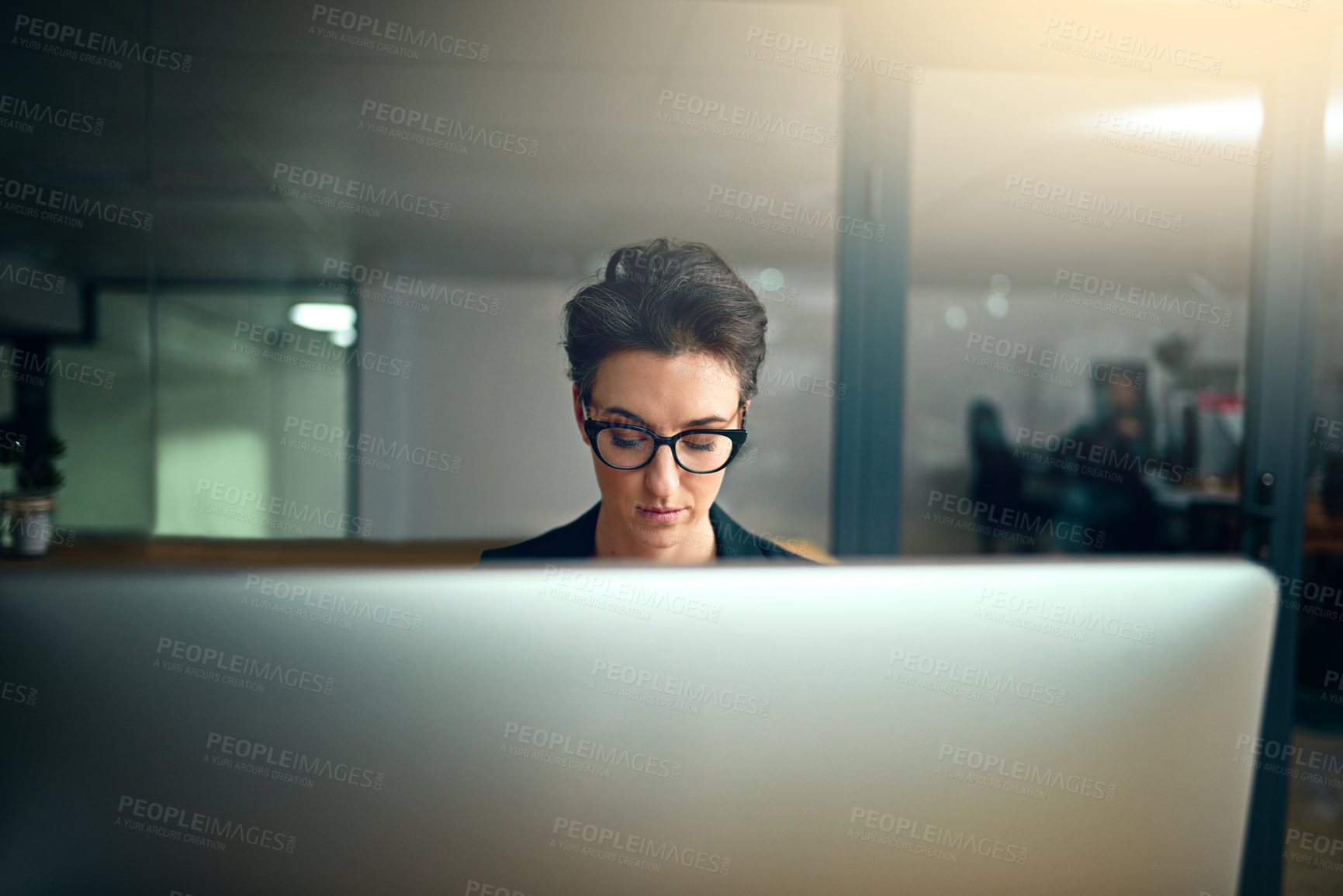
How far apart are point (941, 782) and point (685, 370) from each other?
0.53 metres

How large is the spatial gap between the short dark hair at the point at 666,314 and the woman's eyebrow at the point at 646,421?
0.21 feet

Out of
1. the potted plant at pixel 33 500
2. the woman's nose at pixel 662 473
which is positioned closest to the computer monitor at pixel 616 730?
the woman's nose at pixel 662 473

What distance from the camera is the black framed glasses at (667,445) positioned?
838 millimetres

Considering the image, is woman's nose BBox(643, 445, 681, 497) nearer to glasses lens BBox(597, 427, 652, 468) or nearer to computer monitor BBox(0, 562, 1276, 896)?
glasses lens BBox(597, 427, 652, 468)

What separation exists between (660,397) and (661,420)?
0.12 feet

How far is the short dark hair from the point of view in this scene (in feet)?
3.06

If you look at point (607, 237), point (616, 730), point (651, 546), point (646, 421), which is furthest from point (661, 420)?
point (607, 237)

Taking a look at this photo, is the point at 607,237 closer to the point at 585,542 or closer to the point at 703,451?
the point at 585,542

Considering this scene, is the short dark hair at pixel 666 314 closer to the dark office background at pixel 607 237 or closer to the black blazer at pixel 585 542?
the dark office background at pixel 607 237

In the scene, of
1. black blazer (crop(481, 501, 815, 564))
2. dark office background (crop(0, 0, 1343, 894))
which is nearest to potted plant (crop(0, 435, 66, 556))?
dark office background (crop(0, 0, 1343, 894))

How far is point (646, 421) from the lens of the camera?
0.86 m

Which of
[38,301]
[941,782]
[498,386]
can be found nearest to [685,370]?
[941,782]

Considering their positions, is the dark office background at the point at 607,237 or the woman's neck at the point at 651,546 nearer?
the woman's neck at the point at 651,546

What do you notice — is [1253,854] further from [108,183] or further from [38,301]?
[38,301]
